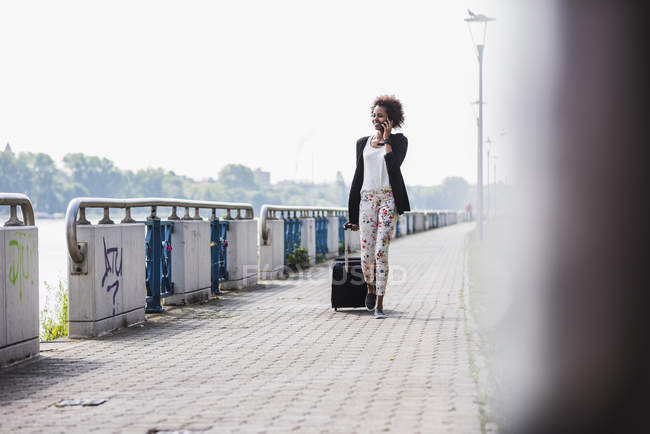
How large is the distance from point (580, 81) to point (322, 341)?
592 centimetres

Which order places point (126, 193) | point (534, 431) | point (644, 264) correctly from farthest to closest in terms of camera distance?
point (126, 193) → point (534, 431) → point (644, 264)

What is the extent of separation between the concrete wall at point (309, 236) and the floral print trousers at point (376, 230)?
9847mm

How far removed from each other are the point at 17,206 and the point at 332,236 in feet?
56.0

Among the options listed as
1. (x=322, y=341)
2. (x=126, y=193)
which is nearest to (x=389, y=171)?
(x=322, y=341)

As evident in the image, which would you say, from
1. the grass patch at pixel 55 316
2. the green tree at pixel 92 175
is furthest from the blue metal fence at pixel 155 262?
the green tree at pixel 92 175

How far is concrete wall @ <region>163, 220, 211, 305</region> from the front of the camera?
9.48 m

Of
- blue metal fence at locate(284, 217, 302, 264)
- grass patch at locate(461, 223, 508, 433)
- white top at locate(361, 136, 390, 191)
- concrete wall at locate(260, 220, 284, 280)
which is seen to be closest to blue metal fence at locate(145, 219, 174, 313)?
white top at locate(361, 136, 390, 191)

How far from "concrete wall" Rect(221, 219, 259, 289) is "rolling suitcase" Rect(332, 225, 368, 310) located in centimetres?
340

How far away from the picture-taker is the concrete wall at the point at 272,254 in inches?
559

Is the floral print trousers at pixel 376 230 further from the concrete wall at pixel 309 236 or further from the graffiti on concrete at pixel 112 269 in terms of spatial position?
the concrete wall at pixel 309 236

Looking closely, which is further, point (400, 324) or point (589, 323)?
point (400, 324)

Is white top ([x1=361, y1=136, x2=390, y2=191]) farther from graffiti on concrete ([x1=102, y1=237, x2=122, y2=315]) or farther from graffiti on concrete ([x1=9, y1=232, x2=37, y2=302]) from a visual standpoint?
graffiti on concrete ([x1=9, y1=232, x2=37, y2=302])

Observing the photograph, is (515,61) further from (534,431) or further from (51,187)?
(51,187)

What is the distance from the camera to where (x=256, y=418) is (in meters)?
3.94
